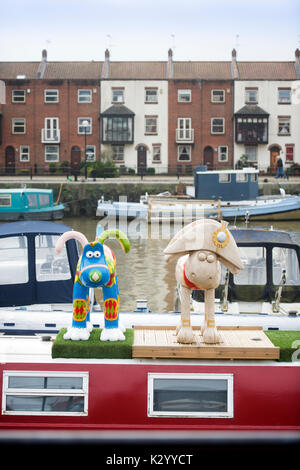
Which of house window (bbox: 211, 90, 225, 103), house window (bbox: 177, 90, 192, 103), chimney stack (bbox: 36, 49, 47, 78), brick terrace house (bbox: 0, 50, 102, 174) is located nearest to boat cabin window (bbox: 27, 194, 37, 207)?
brick terrace house (bbox: 0, 50, 102, 174)

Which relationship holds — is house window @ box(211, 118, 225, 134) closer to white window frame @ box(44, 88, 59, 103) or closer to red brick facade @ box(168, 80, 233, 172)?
red brick facade @ box(168, 80, 233, 172)

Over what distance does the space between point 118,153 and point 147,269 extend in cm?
2796

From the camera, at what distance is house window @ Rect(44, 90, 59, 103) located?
143 feet

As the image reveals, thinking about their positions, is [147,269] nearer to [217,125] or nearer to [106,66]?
[217,125]

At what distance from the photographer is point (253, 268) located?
25.4ft

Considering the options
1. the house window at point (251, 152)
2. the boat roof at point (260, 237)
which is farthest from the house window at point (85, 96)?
the boat roof at point (260, 237)

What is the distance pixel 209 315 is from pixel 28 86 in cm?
4130

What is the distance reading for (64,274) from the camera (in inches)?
311

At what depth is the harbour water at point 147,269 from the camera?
42.6 ft

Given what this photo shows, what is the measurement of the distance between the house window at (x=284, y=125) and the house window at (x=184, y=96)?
20.9ft

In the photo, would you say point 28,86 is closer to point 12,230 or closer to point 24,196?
point 24,196

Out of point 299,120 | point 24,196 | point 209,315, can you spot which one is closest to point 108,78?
point 299,120

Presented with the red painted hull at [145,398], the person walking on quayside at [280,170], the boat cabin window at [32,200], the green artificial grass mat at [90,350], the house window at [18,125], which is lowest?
the red painted hull at [145,398]

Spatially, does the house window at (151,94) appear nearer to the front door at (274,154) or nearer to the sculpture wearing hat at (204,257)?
the front door at (274,154)
